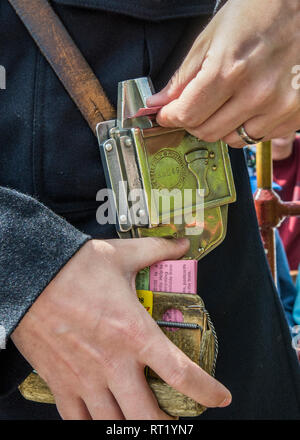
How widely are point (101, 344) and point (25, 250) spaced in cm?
14

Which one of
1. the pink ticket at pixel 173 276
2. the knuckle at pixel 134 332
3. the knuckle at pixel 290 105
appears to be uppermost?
the knuckle at pixel 290 105

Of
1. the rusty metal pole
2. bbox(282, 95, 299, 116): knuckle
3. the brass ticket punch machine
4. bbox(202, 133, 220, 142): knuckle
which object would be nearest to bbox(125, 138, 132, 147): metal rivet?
the brass ticket punch machine

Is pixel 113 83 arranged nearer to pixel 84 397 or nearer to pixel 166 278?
pixel 166 278

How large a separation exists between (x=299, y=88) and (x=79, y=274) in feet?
1.16

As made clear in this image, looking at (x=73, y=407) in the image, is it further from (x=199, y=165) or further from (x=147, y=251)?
(x=199, y=165)

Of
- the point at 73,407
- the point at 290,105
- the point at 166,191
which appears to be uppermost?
the point at 290,105

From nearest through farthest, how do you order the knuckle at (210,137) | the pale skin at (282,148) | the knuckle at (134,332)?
the knuckle at (134,332) < the knuckle at (210,137) < the pale skin at (282,148)

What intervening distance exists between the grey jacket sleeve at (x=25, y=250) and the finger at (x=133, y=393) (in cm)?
14

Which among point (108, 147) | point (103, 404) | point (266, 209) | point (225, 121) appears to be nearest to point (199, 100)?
point (225, 121)

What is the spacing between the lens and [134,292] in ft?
1.92

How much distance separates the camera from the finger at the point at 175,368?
1.82 feet

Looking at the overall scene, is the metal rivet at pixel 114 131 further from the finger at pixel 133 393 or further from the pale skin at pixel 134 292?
the finger at pixel 133 393

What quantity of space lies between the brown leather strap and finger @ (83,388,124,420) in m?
0.35

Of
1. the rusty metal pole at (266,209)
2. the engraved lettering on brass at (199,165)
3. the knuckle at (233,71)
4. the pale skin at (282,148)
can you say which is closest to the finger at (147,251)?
the engraved lettering on brass at (199,165)
